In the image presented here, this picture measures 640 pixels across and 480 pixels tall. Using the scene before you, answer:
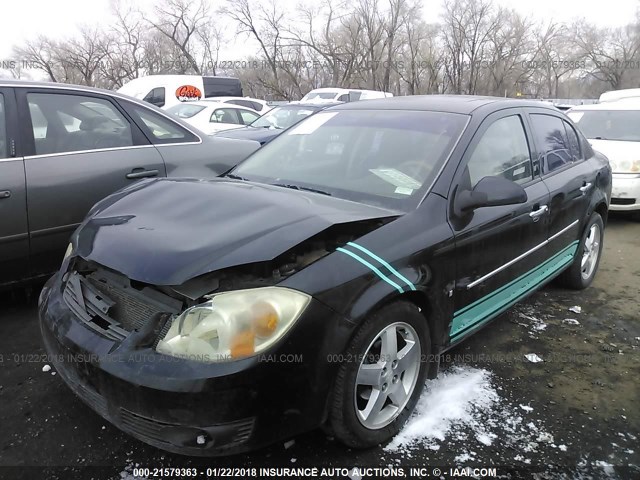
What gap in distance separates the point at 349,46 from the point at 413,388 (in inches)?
1683

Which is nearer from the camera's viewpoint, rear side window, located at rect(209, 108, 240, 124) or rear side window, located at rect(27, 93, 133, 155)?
rear side window, located at rect(27, 93, 133, 155)

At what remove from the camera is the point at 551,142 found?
3.68 meters

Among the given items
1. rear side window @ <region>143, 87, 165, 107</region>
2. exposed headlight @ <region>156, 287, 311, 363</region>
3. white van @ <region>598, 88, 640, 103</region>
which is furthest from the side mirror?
rear side window @ <region>143, 87, 165, 107</region>

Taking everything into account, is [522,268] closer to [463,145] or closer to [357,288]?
[463,145]

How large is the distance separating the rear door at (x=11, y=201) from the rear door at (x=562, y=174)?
3.41 metres

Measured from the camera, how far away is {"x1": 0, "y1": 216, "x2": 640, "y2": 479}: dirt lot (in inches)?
88.0

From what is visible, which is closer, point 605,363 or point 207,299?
point 207,299

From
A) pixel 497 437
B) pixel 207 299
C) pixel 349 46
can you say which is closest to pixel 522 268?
pixel 497 437

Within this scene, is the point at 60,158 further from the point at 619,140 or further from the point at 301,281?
the point at 619,140

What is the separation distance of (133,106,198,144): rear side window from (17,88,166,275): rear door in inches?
4.3

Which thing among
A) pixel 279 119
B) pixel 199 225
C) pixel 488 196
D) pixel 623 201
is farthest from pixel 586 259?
pixel 279 119

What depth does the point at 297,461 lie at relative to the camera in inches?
87.1

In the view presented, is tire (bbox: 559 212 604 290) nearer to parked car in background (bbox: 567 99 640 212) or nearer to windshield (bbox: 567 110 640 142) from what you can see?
parked car in background (bbox: 567 99 640 212)

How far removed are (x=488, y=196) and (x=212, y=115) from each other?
10032mm
